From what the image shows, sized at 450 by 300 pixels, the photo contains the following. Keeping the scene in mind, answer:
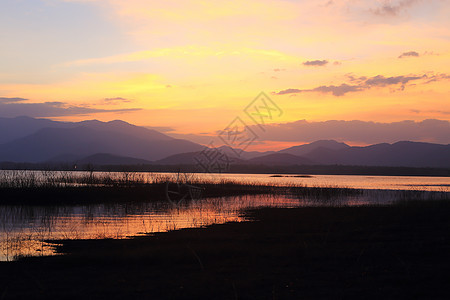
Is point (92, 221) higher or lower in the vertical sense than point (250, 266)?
lower

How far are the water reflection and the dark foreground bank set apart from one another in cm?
185

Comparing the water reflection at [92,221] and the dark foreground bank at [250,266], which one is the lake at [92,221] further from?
the dark foreground bank at [250,266]

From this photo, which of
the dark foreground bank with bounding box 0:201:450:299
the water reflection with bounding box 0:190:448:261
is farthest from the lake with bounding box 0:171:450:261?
the dark foreground bank with bounding box 0:201:450:299

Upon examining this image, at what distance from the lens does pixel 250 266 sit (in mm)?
12258

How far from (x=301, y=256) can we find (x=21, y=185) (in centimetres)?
2940

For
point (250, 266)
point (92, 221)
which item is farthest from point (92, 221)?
point (250, 266)

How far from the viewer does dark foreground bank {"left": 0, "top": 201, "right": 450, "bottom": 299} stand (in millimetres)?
9703

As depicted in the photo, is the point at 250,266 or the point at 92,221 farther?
the point at 92,221

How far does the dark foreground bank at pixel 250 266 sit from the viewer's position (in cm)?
970

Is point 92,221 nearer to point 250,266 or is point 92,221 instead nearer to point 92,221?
point 92,221

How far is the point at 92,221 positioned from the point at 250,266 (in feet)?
46.7

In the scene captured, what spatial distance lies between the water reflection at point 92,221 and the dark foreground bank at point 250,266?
1853mm

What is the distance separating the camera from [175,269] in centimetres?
1209

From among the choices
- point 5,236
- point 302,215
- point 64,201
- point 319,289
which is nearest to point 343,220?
point 302,215
